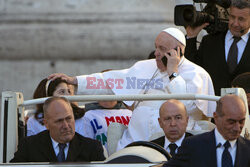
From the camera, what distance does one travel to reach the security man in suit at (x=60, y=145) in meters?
6.84

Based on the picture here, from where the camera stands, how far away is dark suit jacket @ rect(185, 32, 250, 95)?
814cm

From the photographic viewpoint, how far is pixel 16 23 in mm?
10719

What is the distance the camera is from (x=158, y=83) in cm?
797

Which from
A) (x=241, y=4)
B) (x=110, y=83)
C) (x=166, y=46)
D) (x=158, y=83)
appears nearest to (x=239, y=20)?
(x=241, y=4)

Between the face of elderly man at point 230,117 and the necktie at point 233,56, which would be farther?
the necktie at point 233,56

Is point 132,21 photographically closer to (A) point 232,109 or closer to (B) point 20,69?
(B) point 20,69

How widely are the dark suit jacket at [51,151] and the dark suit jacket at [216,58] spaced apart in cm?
168

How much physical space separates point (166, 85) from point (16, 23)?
3.31 metres

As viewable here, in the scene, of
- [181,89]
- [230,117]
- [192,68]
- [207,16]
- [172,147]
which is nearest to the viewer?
[230,117]

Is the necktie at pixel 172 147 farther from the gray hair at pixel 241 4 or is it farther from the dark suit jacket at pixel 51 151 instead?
the gray hair at pixel 241 4

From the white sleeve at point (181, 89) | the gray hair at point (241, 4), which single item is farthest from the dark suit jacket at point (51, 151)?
the gray hair at point (241, 4)

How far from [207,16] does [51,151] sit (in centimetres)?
206

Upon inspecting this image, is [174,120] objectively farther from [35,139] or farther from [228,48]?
[228,48]

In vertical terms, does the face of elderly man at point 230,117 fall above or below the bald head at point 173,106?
above
